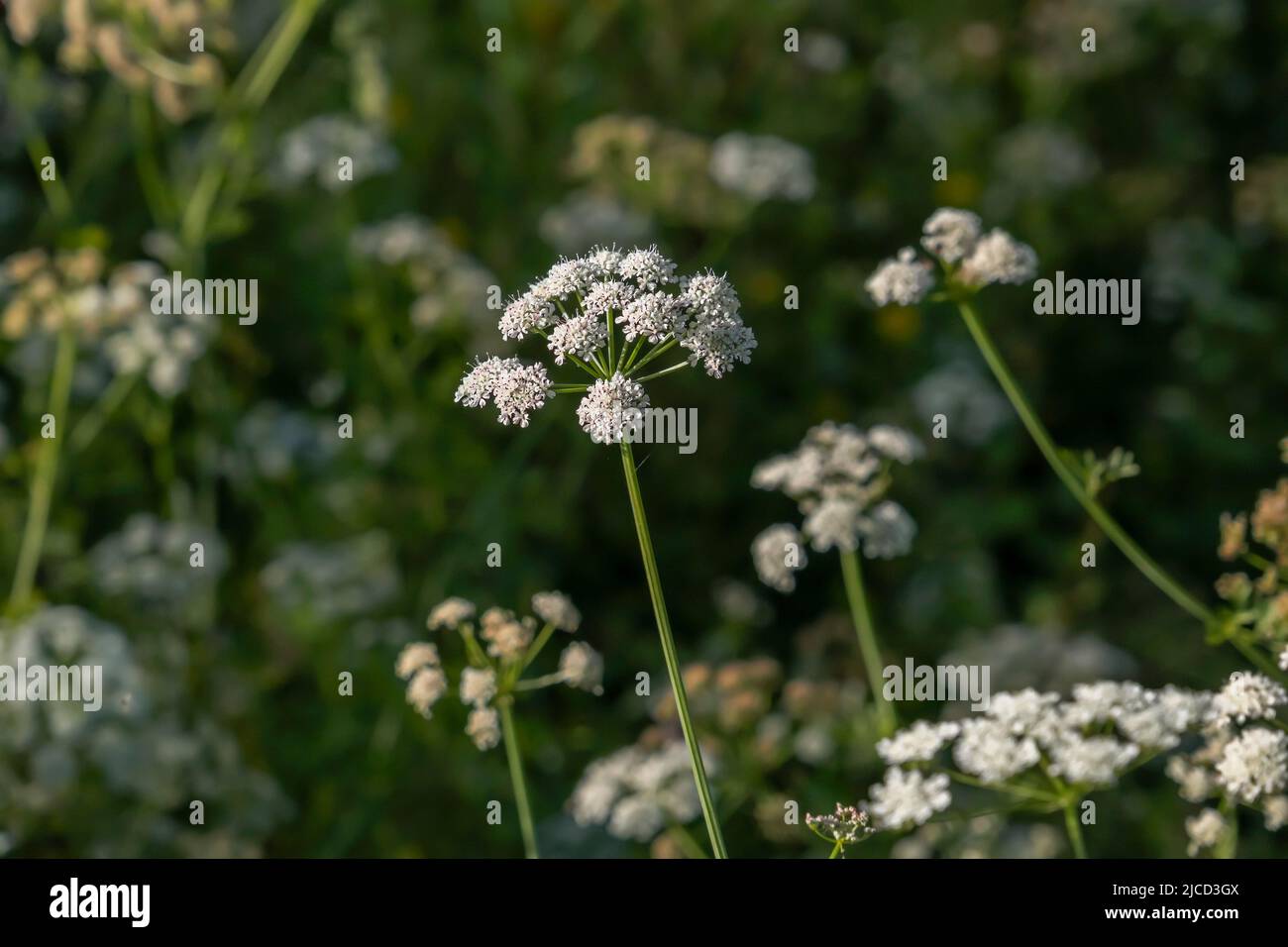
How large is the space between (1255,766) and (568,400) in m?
3.17

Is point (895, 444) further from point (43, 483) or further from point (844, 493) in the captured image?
point (43, 483)

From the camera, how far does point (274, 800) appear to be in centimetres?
478

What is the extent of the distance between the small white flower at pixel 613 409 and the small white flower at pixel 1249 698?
3.72ft

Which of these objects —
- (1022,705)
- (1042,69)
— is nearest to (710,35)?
(1042,69)

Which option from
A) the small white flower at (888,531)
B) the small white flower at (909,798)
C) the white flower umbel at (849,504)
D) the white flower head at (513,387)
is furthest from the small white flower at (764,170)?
the white flower head at (513,387)

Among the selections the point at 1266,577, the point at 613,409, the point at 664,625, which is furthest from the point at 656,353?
the point at 1266,577

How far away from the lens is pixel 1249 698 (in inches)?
104

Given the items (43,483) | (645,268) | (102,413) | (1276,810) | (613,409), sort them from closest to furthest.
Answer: (613,409)
(645,268)
(1276,810)
(43,483)
(102,413)

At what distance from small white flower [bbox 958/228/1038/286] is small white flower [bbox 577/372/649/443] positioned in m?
1.05

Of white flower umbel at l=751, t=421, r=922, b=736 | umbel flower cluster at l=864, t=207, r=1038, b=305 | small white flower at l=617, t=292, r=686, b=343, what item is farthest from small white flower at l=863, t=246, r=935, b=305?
small white flower at l=617, t=292, r=686, b=343

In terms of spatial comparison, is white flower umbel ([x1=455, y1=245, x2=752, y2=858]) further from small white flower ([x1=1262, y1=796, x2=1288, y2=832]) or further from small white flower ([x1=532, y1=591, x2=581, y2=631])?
small white flower ([x1=1262, y1=796, x2=1288, y2=832])

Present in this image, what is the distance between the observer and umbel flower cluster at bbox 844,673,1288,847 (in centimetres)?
266

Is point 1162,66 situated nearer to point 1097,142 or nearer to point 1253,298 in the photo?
point 1097,142

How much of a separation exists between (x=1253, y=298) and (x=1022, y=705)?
4.86 meters
